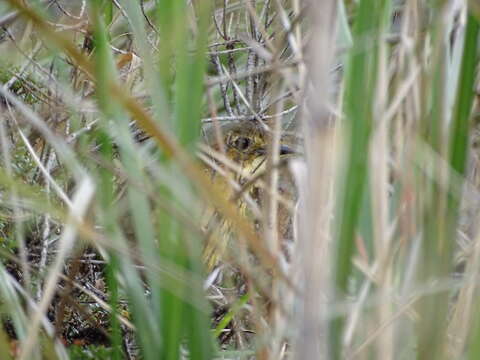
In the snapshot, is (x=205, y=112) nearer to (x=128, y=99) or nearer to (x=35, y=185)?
(x=35, y=185)

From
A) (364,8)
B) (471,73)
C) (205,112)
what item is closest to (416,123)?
(471,73)

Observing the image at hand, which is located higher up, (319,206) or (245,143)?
(319,206)

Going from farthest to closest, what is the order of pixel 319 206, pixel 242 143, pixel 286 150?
pixel 242 143 < pixel 286 150 < pixel 319 206

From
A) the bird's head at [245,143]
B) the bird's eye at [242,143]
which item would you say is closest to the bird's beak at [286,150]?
the bird's head at [245,143]

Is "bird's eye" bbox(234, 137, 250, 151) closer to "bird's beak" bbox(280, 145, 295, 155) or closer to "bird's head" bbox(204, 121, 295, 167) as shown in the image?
"bird's head" bbox(204, 121, 295, 167)

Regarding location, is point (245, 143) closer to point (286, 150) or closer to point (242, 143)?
point (242, 143)

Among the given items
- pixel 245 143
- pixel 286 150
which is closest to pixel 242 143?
pixel 245 143

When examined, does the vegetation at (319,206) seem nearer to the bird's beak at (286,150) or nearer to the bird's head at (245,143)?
the bird's beak at (286,150)

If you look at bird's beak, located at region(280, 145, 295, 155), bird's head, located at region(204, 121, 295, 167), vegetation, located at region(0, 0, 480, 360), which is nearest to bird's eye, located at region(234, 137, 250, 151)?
bird's head, located at region(204, 121, 295, 167)

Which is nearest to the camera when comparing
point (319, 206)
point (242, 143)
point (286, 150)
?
point (319, 206)
